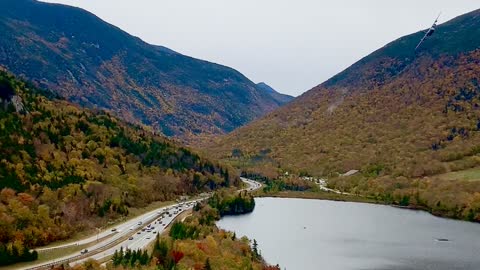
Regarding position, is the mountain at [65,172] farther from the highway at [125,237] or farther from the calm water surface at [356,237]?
the calm water surface at [356,237]

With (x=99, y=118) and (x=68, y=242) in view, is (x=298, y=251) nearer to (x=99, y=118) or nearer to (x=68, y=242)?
(x=68, y=242)

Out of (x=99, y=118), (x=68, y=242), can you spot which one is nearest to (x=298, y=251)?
(x=68, y=242)

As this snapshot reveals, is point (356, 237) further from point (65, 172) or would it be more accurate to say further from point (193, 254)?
point (65, 172)

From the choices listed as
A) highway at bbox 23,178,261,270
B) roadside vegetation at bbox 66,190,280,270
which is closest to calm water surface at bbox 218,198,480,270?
roadside vegetation at bbox 66,190,280,270

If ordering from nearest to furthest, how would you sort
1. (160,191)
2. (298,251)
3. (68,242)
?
(68,242), (298,251), (160,191)

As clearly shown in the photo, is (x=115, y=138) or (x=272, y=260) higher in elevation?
(x=115, y=138)

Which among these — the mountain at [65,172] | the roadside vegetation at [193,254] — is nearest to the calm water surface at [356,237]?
the roadside vegetation at [193,254]

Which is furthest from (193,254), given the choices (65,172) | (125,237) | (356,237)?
(356,237)
